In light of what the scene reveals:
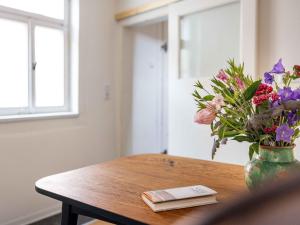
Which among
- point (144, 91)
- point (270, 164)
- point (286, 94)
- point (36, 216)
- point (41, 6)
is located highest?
point (41, 6)

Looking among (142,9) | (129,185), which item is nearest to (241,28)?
(142,9)

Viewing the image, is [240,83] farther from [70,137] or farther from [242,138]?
[70,137]

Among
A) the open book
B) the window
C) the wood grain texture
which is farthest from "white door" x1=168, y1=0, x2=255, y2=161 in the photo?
the open book

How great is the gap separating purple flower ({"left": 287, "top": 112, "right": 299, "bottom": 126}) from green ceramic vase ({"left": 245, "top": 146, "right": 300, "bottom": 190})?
0.09m

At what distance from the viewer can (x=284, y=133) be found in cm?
97

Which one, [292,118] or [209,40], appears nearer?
[292,118]

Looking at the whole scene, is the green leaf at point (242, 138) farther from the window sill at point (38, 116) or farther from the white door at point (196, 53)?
the window sill at point (38, 116)

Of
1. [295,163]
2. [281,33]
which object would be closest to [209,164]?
[295,163]

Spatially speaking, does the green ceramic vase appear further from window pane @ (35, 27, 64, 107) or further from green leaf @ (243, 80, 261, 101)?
window pane @ (35, 27, 64, 107)

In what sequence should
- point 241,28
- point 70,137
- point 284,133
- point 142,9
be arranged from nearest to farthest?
1. point 284,133
2. point 241,28
3. point 70,137
4. point 142,9

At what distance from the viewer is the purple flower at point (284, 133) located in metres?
0.97

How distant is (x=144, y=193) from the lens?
1.09 metres

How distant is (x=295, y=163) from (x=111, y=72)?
97.5 inches

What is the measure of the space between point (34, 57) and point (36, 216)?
4.54ft
